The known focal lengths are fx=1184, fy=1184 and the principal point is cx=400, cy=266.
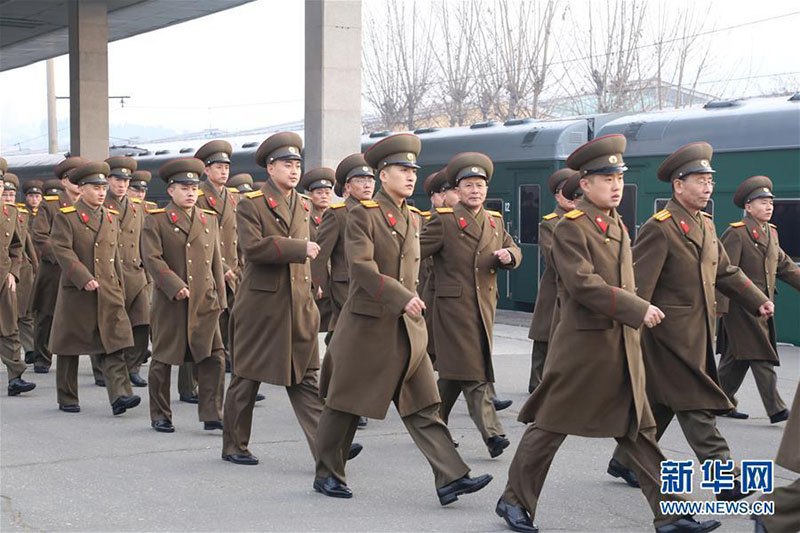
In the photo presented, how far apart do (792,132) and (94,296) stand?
26.3ft

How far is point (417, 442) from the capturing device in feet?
20.7

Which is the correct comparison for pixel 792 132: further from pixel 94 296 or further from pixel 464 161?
pixel 94 296

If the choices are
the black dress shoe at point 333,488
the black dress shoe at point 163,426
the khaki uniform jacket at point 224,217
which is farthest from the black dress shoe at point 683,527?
the khaki uniform jacket at point 224,217

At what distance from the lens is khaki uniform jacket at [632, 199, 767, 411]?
21.7ft

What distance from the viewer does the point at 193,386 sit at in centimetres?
1013

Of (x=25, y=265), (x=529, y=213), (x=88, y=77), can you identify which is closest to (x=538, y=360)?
(x=25, y=265)

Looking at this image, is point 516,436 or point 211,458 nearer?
point 211,458

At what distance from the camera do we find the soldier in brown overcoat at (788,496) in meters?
5.13

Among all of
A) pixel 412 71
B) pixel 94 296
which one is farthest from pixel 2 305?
pixel 412 71

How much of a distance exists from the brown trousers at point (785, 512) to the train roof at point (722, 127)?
28.9 feet

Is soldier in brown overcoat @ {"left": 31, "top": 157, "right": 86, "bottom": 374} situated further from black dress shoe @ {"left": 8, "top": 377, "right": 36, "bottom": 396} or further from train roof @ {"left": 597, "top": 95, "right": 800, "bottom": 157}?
train roof @ {"left": 597, "top": 95, "right": 800, "bottom": 157}

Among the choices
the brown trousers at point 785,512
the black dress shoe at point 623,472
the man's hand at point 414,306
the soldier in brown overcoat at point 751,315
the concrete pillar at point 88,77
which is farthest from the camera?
the concrete pillar at point 88,77

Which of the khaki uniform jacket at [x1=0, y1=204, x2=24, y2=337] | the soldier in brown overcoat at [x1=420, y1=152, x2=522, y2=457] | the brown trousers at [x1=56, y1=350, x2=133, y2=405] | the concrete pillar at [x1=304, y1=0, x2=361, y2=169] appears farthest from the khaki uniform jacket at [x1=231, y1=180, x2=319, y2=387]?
the concrete pillar at [x1=304, y1=0, x2=361, y2=169]

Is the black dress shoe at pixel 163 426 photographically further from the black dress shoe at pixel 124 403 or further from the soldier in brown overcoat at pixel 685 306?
the soldier in brown overcoat at pixel 685 306
